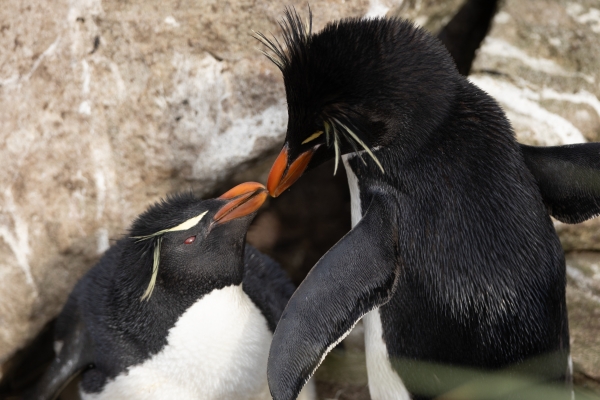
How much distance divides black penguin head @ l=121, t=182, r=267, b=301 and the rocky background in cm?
44

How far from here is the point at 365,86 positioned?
1605 mm

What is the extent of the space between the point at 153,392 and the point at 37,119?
1.01 metres

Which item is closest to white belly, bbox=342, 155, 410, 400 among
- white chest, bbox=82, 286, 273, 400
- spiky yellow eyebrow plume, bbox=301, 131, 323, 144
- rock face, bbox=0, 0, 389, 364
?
spiky yellow eyebrow plume, bbox=301, 131, 323, 144

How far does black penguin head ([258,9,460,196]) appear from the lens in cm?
161

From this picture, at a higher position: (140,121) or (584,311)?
(140,121)

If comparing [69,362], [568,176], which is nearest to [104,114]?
[69,362]

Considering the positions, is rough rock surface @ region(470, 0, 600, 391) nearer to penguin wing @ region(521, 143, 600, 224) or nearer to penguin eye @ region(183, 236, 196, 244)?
penguin wing @ region(521, 143, 600, 224)

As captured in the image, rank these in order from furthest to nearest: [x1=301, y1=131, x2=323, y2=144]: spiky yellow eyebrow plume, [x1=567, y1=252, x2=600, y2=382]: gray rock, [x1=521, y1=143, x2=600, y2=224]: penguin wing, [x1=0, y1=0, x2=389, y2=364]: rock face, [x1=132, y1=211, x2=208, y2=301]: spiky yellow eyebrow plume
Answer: [x1=567, y1=252, x2=600, y2=382]: gray rock < [x1=0, y1=0, x2=389, y2=364]: rock face < [x1=132, y1=211, x2=208, y2=301]: spiky yellow eyebrow plume < [x1=521, y1=143, x2=600, y2=224]: penguin wing < [x1=301, y1=131, x2=323, y2=144]: spiky yellow eyebrow plume

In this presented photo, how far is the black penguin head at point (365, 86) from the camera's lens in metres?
1.61

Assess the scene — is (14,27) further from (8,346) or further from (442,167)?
(442,167)

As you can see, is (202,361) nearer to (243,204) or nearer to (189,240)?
(189,240)

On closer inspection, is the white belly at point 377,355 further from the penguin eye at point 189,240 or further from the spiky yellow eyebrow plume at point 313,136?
the penguin eye at point 189,240

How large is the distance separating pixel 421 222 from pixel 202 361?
845 mm

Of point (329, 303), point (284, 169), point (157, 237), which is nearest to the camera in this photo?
point (329, 303)
